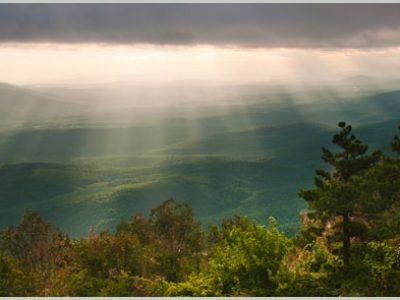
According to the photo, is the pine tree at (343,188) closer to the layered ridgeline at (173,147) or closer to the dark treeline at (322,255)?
the dark treeline at (322,255)

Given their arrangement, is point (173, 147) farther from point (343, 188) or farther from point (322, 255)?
point (343, 188)

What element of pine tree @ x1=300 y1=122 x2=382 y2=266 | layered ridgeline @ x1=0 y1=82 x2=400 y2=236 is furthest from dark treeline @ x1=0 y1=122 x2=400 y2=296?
layered ridgeline @ x1=0 y1=82 x2=400 y2=236

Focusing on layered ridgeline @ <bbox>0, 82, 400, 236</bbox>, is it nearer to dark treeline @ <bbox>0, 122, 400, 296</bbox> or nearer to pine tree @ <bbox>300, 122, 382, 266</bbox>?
dark treeline @ <bbox>0, 122, 400, 296</bbox>

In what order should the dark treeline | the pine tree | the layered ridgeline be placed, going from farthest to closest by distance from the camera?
1. the layered ridgeline
2. the pine tree
3. the dark treeline

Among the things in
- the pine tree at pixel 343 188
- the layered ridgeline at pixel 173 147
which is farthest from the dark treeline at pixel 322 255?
the layered ridgeline at pixel 173 147

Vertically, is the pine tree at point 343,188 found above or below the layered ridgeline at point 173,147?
below

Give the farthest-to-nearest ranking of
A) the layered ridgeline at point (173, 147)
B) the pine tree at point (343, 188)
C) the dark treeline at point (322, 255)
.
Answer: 1. the layered ridgeline at point (173, 147)
2. the pine tree at point (343, 188)
3. the dark treeline at point (322, 255)

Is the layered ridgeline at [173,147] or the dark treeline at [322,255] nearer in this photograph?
the dark treeline at [322,255]

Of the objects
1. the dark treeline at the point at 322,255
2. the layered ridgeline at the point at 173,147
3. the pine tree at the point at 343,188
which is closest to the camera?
the dark treeline at the point at 322,255
